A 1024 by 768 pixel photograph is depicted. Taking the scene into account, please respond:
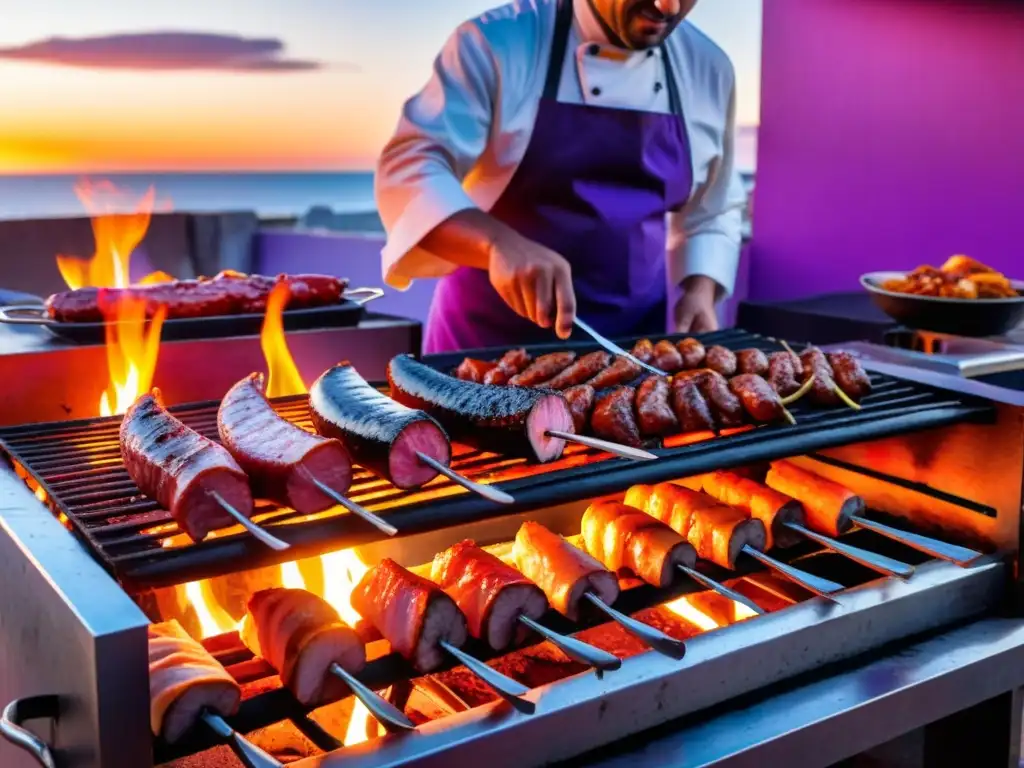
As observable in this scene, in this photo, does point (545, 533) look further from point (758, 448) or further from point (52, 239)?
point (52, 239)

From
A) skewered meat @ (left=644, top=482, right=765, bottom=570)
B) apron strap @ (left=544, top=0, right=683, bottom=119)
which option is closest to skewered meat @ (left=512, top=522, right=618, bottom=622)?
skewered meat @ (left=644, top=482, right=765, bottom=570)

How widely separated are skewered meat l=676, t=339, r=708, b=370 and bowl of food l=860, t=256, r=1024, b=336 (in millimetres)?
868

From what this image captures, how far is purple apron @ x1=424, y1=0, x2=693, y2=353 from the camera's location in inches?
147

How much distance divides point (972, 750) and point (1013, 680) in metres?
0.28

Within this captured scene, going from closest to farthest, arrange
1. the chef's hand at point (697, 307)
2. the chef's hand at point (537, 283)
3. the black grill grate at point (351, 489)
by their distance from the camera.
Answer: the black grill grate at point (351, 489) → the chef's hand at point (537, 283) → the chef's hand at point (697, 307)

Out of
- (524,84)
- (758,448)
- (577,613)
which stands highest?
(524,84)

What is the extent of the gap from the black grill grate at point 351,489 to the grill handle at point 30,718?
0.70 feet

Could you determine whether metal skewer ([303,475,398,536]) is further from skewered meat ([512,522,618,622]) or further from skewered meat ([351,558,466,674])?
skewered meat ([512,522,618,622])

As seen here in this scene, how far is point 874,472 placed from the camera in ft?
8.73

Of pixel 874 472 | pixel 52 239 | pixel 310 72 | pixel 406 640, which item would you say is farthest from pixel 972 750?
pixel 310 72

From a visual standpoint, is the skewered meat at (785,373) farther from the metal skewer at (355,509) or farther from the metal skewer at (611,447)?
the metal skewer at (355,509)

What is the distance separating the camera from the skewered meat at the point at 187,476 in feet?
4.77

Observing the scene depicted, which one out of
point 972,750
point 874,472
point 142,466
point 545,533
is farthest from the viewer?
point 874,472

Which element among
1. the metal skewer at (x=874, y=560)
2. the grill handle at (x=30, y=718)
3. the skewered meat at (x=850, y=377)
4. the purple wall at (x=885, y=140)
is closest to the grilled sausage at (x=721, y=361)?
the skewered meat at (x=850, y=377)
